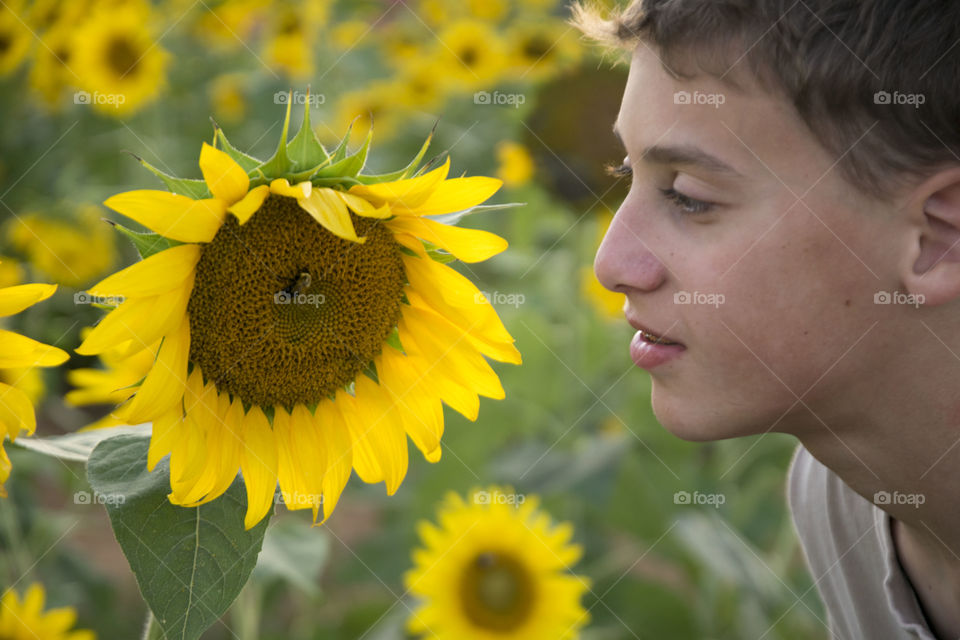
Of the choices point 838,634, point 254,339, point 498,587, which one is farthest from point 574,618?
point 254,339

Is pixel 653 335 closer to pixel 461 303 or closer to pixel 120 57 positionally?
pixel 461 303

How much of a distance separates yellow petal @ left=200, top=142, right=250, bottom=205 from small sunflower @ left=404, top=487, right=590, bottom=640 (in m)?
1.14

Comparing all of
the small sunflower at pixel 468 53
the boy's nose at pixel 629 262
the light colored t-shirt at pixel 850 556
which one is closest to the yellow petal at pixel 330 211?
the boy's nose at pixel 629 262

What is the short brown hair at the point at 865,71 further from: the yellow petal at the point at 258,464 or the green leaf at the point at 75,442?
the green leaf at the point at 75,442

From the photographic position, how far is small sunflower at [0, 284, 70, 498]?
91cm

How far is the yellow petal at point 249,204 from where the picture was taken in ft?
2.97

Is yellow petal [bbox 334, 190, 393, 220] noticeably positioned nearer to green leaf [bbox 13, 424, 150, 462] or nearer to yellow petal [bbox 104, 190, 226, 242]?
yellow petal [bbox 104, 190, 226, 242]

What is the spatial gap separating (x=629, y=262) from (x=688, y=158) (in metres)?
0.14

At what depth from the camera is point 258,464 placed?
1.00 metres

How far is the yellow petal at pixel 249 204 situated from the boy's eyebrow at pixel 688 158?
0.45 m

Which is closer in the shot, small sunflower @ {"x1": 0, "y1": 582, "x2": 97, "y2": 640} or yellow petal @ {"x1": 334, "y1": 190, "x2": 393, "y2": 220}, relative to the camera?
yellow petal @ {"x1": 334, "y1": 190, "x2": 393, "y2": 220}

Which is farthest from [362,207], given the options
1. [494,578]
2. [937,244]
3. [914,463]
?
[494,578]

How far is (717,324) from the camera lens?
1079mm

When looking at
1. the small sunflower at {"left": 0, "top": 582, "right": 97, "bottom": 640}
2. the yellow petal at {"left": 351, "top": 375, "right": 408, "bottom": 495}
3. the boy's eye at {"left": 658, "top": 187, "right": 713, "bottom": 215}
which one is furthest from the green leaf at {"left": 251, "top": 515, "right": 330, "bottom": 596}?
the boy's eye at {"left": 658, "top": 187, "right": 713, "bottom": 215}
